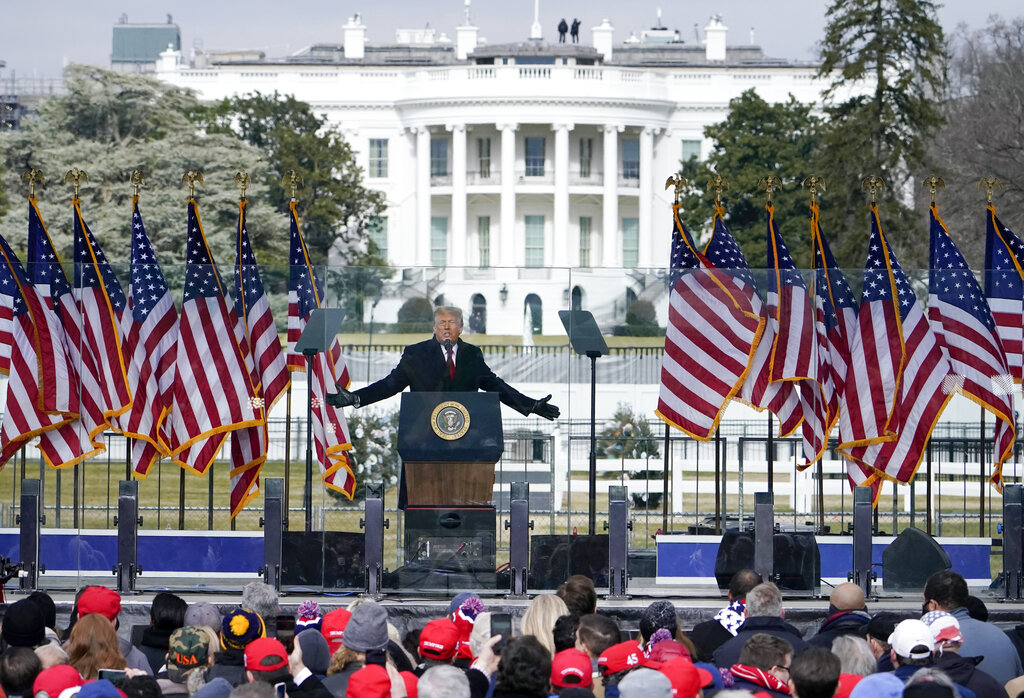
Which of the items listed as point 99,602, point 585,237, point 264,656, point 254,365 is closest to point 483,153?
point 585,237

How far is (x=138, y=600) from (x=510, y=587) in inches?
109

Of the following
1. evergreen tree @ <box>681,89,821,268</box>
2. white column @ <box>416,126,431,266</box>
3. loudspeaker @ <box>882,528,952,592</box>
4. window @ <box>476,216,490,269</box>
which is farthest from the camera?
window @ <box>476,216,490,269</box>

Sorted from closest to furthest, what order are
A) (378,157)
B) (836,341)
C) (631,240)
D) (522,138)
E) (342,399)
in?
(342,399)
(836,341)
(631,240)
(522,138)
(378,157)

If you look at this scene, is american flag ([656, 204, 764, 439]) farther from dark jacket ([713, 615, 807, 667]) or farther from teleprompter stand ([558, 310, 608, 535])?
dark jacket ([713, 615, 807, 667])

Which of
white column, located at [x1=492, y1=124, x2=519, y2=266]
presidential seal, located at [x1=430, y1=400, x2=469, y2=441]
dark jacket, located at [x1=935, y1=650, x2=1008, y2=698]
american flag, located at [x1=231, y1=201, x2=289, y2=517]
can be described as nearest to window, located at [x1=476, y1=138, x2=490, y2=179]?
white column, located at [x1=492, y1=124, x2=519, y2=266]

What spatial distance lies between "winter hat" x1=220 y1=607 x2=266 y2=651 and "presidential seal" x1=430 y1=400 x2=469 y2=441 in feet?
17.8

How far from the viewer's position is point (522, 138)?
273 ft

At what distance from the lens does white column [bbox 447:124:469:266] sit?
3189 inches

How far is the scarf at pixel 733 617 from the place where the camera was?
10016mm

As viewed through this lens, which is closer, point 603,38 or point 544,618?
point 544,618

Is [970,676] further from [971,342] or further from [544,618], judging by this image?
[971,342]

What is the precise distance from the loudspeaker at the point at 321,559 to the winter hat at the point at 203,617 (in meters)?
4.44

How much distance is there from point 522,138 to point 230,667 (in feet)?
247

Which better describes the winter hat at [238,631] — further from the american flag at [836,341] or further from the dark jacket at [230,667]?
the american flag at [836,341]
